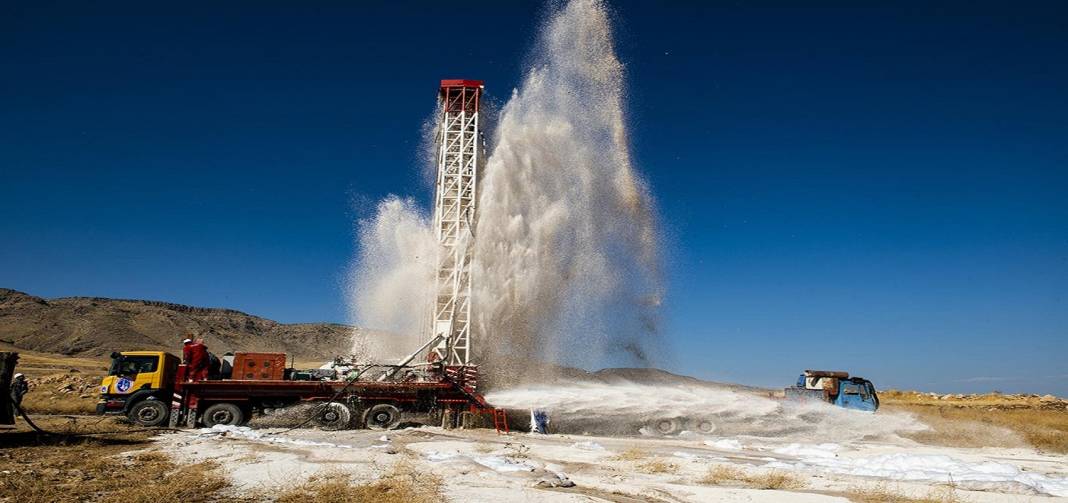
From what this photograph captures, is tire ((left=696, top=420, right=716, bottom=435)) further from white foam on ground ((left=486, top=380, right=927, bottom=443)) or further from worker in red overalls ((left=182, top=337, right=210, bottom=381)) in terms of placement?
worker in red overalls ((left=182, top=337, right=210, bottom=381))

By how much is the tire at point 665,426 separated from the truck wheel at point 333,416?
12.4 meters

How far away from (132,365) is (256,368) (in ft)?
14.8

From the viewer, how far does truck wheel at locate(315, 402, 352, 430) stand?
23.4 meters

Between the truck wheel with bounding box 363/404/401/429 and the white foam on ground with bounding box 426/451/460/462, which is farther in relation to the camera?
the truck wheel with bounding box 363/404/401/429

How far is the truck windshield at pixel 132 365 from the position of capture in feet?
78.3

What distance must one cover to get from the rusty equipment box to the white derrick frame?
6.73 meters

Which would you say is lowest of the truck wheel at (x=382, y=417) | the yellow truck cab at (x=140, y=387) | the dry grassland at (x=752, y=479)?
the dry grassland at (x=752, y=479)

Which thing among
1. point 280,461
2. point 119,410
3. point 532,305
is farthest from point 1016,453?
point 119,410

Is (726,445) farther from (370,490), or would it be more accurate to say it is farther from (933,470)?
(370,490)

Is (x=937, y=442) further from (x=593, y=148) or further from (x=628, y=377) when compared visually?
(x=593, y=148)

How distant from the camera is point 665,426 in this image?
87.3 feet

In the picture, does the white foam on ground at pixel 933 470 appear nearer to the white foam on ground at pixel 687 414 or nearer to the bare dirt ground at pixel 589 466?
the bare dirt ground at pixel 589 466

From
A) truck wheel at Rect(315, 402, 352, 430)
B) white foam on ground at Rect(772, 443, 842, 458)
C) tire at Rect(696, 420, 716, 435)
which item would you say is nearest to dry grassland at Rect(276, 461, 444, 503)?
truck wheel at Rect(315, 402, 352, 430)

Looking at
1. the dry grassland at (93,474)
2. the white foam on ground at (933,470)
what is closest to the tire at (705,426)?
the white foam on ground at (933,470)
